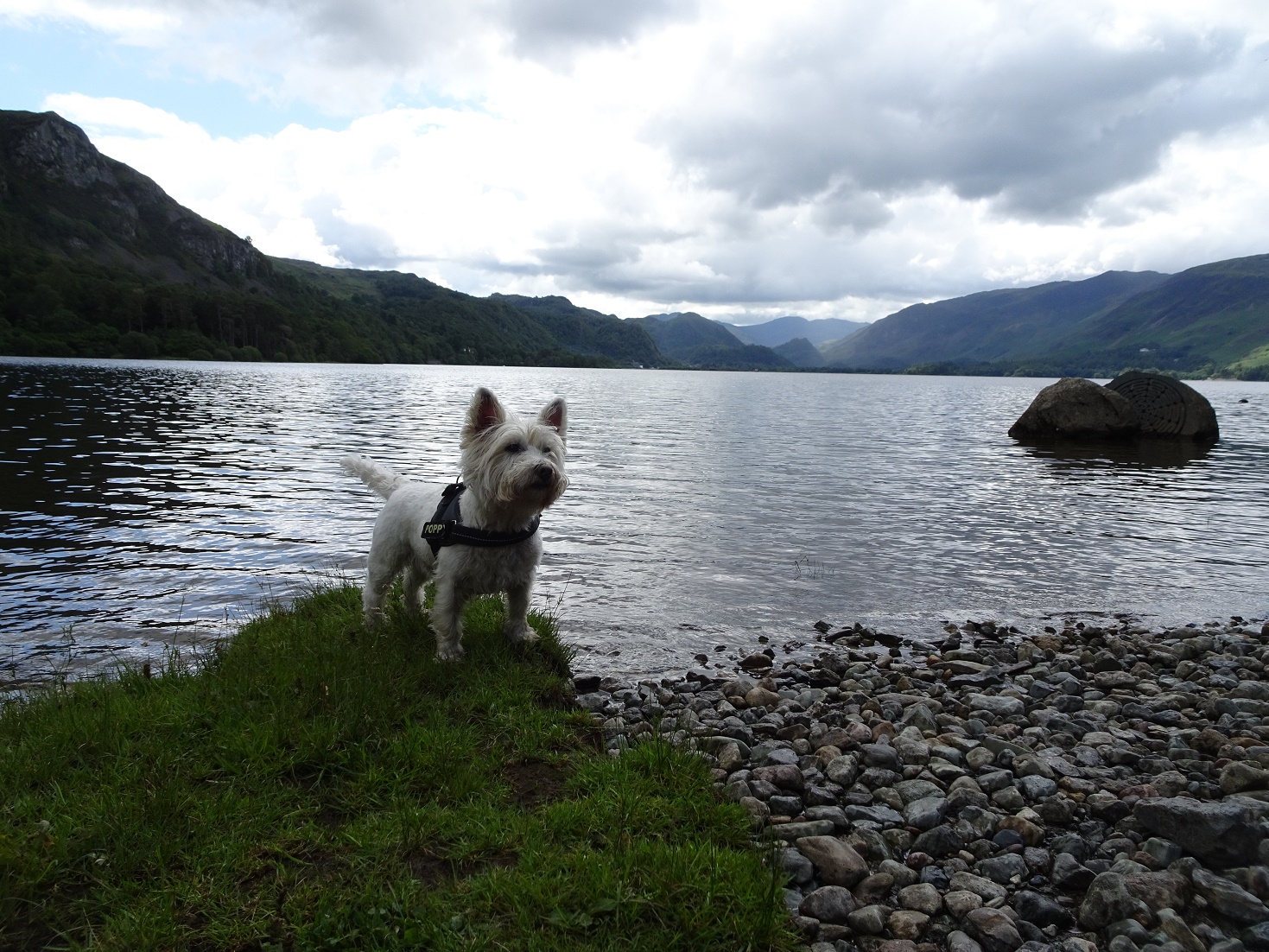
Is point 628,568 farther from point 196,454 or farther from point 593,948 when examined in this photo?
point 196,454

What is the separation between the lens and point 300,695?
239 inches

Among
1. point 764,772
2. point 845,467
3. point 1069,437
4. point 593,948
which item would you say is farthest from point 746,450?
point 593,948

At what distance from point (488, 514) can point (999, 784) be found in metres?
5.20

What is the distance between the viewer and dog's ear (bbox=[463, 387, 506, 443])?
7660 mm

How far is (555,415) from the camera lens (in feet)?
26.1

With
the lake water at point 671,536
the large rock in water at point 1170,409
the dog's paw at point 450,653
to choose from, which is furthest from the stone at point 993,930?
Result: the large rock in water at point 1170,409

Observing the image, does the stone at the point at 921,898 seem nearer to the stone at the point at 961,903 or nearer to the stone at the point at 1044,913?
the stone at the point at 961,903

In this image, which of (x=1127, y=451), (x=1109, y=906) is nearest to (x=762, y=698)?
(x=1109, y=906)

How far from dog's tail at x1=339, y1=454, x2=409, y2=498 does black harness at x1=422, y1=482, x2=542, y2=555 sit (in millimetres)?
1809

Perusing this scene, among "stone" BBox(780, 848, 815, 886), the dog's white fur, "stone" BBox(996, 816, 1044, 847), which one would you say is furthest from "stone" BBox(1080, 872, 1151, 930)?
the dog's white fur

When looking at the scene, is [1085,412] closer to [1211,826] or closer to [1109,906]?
[1211,826]

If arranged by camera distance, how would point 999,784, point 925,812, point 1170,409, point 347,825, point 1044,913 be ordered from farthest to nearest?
point 1170,409 → point 999,784 → point 925,812 → point 347,825 → point 1044,913

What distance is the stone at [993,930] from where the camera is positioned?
13.3 feet

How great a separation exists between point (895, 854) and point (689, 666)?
4.79 meters
